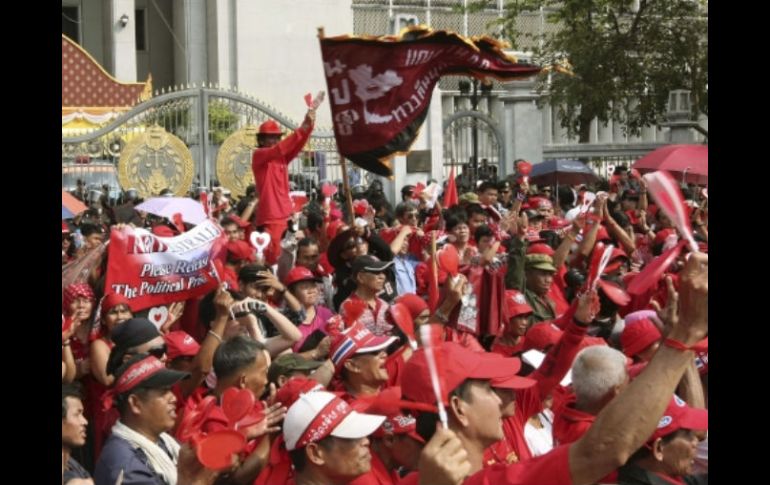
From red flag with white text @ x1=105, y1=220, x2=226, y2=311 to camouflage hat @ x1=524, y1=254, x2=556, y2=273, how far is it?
2.01 metres

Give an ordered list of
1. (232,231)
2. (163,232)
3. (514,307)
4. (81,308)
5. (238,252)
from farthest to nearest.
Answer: (232,231)
(238,252)
(163,232)
(514,307)
(81,308)

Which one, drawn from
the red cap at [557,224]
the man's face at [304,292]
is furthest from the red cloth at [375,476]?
the red cap at [557,224]

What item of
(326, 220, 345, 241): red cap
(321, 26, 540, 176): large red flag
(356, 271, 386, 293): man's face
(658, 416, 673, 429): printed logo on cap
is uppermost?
(321, 26, 540, 176): large red flag

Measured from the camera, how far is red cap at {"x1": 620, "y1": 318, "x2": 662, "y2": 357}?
6668 mm

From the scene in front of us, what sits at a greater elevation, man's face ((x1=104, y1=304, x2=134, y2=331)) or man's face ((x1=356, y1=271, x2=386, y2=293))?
man's face ((x1=356, y1=271, x2=386, y2=293))

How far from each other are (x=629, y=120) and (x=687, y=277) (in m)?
28.6

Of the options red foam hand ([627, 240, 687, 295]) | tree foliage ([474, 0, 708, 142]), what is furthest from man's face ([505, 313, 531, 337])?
A: tree foliage ([474, 0, 708, 142])

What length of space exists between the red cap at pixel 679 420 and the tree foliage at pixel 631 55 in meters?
25.0

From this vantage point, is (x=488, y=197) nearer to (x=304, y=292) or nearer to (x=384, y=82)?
(x=384, y=82)

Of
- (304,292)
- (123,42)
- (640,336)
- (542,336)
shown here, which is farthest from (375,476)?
(123,42)

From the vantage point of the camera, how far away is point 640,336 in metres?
6.68

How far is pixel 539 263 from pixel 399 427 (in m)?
4.36

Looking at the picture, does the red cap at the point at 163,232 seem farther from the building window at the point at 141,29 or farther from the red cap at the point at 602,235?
the building window at the point at 141,29

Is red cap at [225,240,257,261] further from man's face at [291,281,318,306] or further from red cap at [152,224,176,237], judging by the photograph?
man's face at [291,281,318,306]
